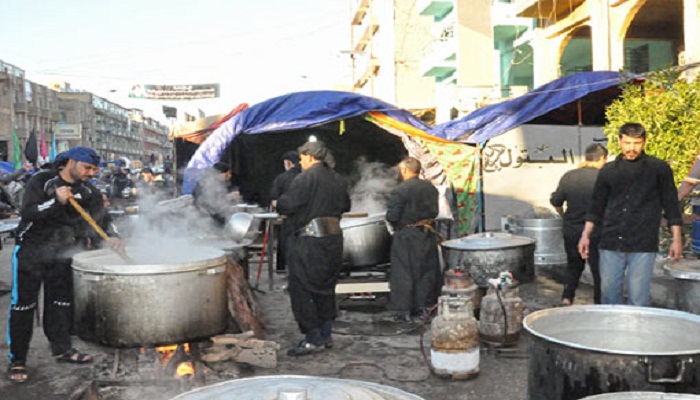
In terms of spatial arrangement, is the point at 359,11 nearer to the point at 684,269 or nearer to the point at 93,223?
the point at 93,223

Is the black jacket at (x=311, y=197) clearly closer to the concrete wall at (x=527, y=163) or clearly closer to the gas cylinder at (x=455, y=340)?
the gas cylinder at (x=455, y=340)

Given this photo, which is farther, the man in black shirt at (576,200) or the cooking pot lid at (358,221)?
the cooking pot lid at (358,221)

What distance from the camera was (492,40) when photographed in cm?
2397

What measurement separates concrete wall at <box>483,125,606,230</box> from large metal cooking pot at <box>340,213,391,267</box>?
13.6 ft

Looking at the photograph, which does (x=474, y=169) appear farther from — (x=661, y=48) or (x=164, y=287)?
(x=661, y=48)

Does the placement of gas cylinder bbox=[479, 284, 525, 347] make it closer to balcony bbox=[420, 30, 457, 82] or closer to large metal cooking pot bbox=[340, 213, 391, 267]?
large metal cooking pot bbox=[340, 213, 391, 267]

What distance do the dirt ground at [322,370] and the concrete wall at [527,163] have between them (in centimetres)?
502

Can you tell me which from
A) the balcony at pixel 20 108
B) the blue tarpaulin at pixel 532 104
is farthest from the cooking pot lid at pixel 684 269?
the balcony at pixel 20 108

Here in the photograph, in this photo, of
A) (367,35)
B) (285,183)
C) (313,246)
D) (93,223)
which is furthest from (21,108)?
(313,246)

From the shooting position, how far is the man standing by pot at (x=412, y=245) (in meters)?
7.00

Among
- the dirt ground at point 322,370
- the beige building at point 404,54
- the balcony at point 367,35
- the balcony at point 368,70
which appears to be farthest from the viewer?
the balcony at point 367,35

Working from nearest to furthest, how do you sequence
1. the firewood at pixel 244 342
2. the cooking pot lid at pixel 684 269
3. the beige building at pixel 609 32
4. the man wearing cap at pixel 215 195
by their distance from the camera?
the cooking pot lid at pixel 684 269
the firewood at pixel 244 342
the man wearing cap at pixel 215 195
the beige building at pixel 609 32

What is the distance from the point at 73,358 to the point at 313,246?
233cm

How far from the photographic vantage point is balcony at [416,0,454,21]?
30672 mm
